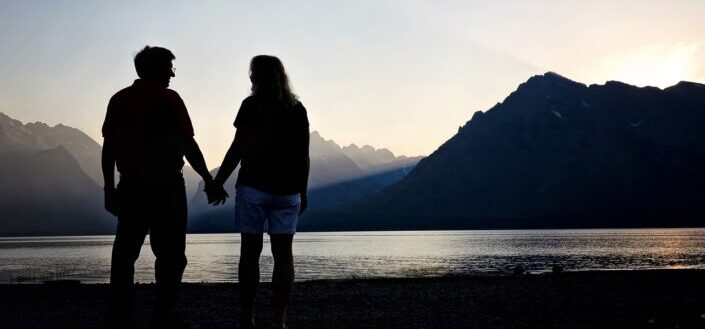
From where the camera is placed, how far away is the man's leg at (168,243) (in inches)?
314

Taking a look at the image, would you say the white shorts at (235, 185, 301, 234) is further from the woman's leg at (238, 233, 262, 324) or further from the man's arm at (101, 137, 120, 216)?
the man's arm at (101, 137, 120, 216)

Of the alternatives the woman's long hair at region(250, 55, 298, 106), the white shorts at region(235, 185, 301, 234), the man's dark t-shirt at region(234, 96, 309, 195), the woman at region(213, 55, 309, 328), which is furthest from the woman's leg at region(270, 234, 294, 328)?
the woman's long hair at region(250, 55, 298, 106)

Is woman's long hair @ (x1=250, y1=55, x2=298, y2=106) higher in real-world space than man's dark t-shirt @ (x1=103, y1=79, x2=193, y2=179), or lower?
higher

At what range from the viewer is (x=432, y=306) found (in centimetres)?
1483

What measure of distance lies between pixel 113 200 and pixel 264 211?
162 cm

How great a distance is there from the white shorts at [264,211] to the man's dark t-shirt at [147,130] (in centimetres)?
84

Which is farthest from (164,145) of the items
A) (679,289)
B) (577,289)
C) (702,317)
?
(679,289)

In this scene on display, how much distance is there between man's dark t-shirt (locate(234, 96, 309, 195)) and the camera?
823cm

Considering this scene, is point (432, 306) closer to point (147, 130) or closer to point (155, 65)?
point (147, 130)

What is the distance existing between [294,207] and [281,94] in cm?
133

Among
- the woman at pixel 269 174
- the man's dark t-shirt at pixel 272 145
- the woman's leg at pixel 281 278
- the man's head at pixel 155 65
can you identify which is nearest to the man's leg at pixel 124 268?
the woman at pixel 269 174

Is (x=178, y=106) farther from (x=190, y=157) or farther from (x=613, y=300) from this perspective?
(x=613, y=300)

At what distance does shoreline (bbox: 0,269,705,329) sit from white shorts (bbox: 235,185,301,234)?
392 centimetres

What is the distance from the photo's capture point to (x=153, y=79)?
8.41 metres
